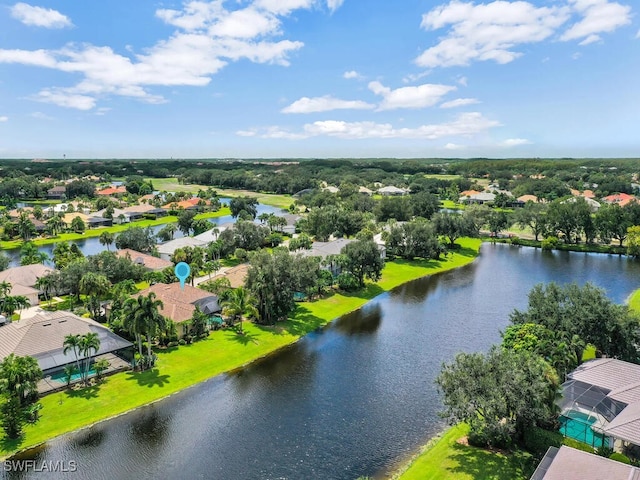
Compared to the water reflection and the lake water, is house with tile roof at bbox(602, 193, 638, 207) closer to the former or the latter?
the lake water

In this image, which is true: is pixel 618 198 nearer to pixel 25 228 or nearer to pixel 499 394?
pixel 499 394

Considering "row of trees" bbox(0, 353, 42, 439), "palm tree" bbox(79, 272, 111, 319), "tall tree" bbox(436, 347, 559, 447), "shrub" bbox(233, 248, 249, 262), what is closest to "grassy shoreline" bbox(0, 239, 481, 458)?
"row of trees" bbox(0, 353, 42, 439)

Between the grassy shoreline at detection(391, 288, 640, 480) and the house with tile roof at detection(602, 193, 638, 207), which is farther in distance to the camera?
the house with tile roof at detection(602, 193, 638, 207)

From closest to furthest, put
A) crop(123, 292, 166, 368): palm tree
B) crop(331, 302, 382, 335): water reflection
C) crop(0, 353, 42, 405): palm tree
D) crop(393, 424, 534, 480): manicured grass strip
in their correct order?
crop(393, 424, 534, 480): manicured grass strip
crop(0, 353, 42, 405): palm tree
crop(123, 292, 166, 368): palm tree
crop(331, 302, 382, 335): water reflection

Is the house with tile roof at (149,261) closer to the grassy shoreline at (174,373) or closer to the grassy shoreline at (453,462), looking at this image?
the grassy shoreline at (174,373)

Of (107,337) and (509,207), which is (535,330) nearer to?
(107,337)

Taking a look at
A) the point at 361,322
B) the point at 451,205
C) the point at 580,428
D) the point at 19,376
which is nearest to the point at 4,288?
the point at 19,376

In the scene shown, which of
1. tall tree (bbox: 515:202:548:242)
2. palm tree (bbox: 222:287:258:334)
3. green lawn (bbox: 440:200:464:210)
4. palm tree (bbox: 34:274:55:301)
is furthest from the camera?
green lawn (bbox: 440:200:464:210)

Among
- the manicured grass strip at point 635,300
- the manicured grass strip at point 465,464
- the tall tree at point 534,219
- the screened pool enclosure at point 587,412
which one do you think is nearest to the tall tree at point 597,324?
the screened pool enclosure at point 587,412
